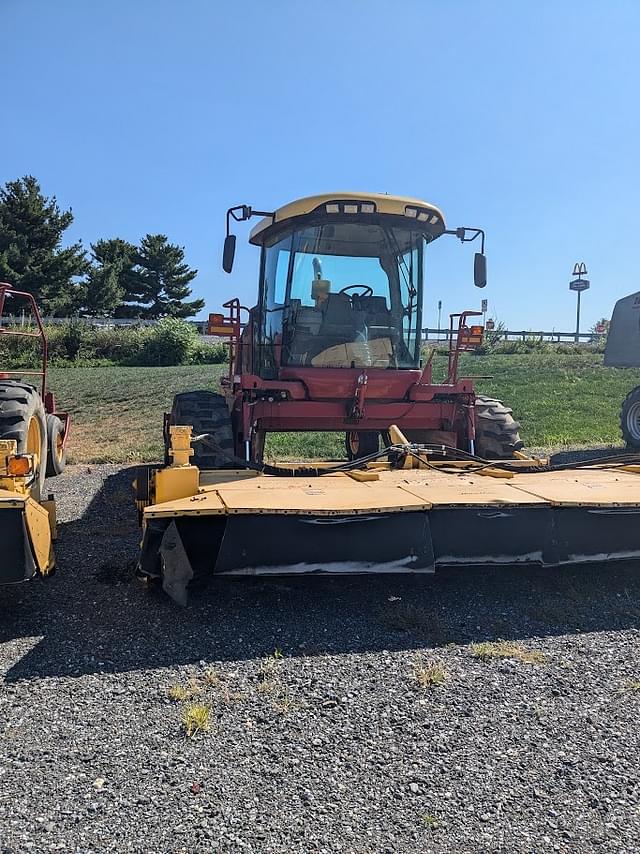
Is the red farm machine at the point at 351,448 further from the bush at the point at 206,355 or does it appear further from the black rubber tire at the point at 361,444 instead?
the bush at the point at 206,355

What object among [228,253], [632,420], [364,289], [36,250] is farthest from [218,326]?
[36,250]

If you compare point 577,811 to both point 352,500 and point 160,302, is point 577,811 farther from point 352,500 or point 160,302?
point 160,302

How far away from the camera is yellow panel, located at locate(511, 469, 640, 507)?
406cm

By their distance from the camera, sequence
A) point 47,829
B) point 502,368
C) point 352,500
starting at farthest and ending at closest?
point 502,368 < point 352,500 < point 47,829

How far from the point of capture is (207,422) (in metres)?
6.09

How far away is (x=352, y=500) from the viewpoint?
3.93m

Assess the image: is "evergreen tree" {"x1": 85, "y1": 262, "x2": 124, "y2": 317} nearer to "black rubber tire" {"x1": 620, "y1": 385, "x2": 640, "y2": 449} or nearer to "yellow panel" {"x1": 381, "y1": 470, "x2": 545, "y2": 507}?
"black rubber tire" {"x1": 620, "y1": 385, "x2": 640, "y2": 449}

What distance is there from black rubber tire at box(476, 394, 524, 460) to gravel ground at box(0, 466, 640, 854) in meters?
2.27

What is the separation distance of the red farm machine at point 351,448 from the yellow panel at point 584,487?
0.02 m

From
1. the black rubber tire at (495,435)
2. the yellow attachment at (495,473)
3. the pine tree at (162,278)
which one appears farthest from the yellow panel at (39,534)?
the pine tree at (162,278)

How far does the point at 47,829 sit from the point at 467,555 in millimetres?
2548

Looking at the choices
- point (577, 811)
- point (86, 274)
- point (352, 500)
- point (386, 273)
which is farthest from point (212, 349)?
point (577, 811)

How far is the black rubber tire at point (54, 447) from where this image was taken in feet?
26.6

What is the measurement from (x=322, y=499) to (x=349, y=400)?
2.43m
